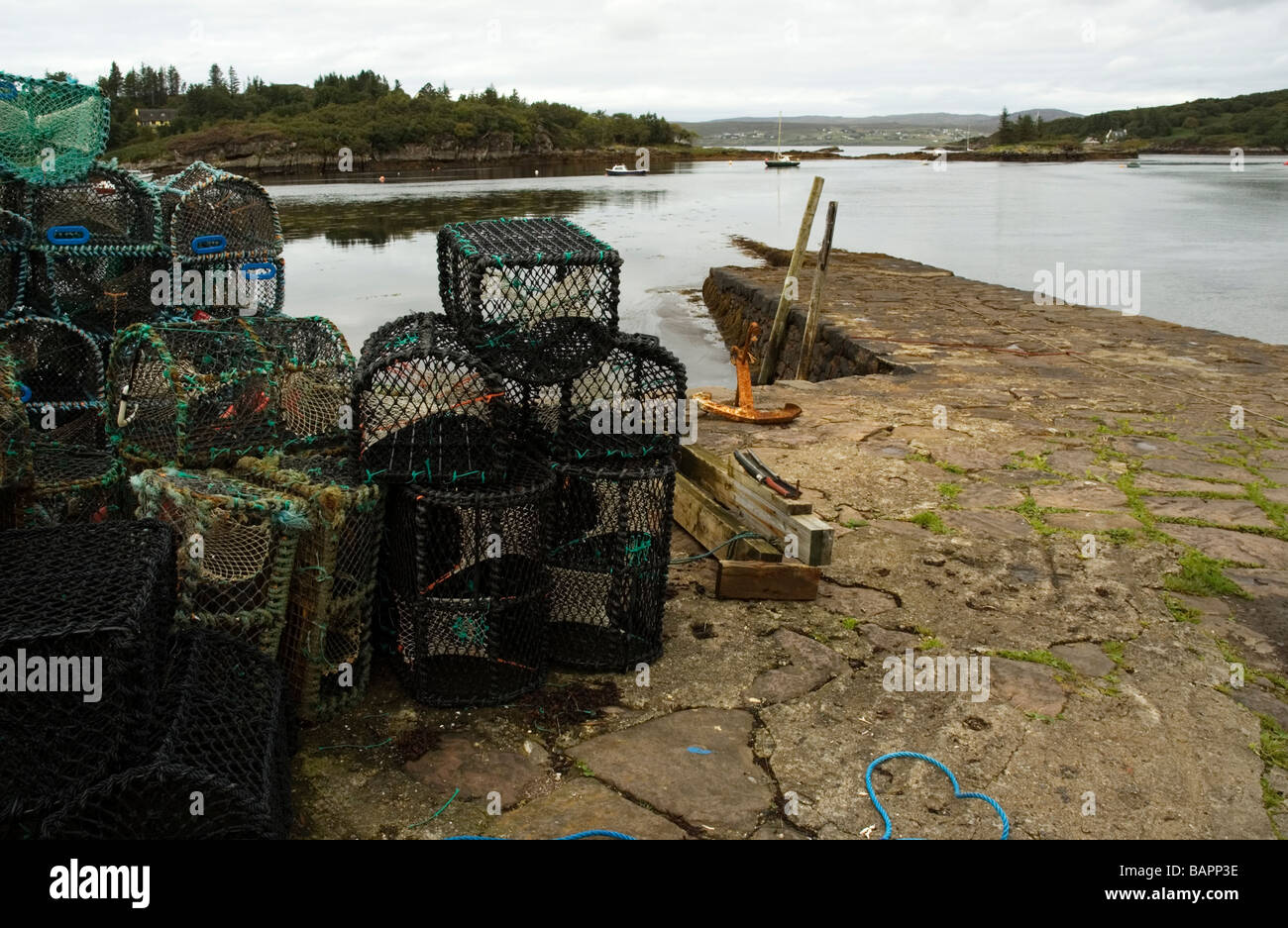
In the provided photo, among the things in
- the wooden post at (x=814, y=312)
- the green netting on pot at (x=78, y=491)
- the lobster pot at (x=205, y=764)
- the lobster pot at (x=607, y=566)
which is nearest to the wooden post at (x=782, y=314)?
the wooden post at (x=814, y=312)

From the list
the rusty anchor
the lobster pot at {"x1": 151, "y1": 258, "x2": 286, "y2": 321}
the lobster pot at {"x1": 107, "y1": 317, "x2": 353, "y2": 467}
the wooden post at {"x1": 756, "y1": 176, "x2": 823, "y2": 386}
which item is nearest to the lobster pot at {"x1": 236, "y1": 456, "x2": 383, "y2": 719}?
the lobster pot at {"x1": 107, "y1": 317, "x2": 353, "y2": 467}

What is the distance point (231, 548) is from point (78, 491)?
48.0 inches

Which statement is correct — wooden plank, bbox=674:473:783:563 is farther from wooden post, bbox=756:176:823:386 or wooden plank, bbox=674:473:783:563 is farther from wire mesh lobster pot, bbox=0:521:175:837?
wooden post, bbox=756:176:823:386

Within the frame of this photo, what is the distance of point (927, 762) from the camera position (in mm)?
3773

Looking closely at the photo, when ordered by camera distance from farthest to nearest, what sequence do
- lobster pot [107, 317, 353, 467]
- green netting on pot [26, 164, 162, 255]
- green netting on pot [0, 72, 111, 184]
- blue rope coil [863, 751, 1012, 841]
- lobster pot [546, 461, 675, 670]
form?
green netting on pot [26, 164, 162, 255]
green netting on pot [0, 72, 111, 184]
lobster pot [546, 461, 675, 670]
lobster pot [107, 317, 353, 467]
blue rope coil [863, 751, 1012, 841]

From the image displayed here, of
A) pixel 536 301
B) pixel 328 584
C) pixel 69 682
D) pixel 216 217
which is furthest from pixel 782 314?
pixel 69 682

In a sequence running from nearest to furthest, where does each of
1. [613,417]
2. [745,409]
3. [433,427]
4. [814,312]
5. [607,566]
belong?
[433,427]
[607,566]
[613,417]
[745,409]
[814,312]

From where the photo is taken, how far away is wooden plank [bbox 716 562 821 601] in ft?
16.5

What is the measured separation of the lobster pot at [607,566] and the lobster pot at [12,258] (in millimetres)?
3250

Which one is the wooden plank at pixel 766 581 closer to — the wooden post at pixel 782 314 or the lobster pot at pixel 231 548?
the lobster pot at pixel 231 548

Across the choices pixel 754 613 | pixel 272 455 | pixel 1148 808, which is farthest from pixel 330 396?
pixel 1148 808

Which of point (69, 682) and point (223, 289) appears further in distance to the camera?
point (223, 289)

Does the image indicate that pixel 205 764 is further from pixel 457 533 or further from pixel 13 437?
pixel 13 437

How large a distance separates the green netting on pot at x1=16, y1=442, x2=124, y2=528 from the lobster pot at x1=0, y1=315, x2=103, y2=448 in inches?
24.1
